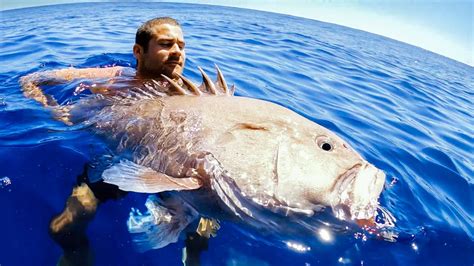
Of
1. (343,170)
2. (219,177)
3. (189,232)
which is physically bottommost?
(189,232)

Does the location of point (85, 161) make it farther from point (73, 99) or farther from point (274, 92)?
point (274, 92)

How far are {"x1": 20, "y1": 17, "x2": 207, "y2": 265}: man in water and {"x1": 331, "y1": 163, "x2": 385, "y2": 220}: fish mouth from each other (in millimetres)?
1170

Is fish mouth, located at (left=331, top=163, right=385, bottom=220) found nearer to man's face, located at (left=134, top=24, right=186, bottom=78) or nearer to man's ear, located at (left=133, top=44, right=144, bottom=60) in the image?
man's face, located at (left=134, top=24, right=186, bottom=78)

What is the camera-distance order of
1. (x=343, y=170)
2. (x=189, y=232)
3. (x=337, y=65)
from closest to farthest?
(x=343, y=170), (x=189, y=232), (x=337, y=65)

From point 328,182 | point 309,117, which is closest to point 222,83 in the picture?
point 328,182

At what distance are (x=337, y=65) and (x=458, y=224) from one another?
9.62 meters

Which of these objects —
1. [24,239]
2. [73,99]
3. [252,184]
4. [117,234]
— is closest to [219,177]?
[252,184]

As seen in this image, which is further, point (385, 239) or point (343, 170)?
point (385, 239)

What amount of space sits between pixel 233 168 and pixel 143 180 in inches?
22.6

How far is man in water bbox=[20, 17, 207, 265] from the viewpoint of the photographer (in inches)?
110

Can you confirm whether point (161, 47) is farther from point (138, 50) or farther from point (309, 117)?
point (309, 117)

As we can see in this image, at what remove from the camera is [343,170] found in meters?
2.41

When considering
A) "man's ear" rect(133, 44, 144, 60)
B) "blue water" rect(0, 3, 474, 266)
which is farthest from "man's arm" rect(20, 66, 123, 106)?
"man's ear" rect(133, 44, 144, 60)

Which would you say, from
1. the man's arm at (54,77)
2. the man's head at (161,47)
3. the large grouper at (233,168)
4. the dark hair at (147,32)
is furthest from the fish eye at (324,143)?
the man's arm at (54,77)
